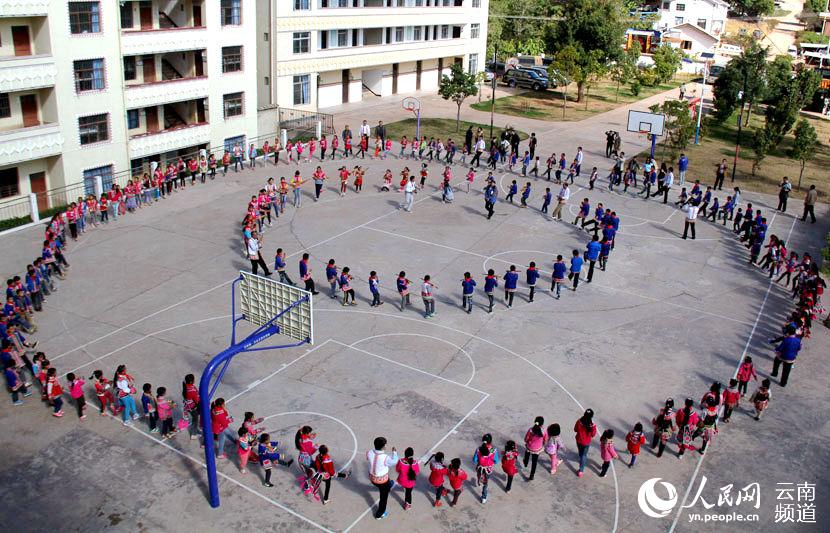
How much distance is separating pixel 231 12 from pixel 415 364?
2720 cm

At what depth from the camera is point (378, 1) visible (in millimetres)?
57219

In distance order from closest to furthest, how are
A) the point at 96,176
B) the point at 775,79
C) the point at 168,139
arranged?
the point at 96,176 < the point at 168,139 < the point at 775,79

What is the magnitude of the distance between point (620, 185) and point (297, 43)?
24.6 meters

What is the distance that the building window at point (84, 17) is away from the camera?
32.3 meters

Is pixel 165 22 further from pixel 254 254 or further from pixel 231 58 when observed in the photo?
pixel 254 254

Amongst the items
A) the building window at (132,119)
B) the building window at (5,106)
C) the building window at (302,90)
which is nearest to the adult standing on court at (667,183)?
the building window at (132,119)

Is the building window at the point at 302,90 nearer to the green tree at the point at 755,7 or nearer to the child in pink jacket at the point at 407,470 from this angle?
the child in pink jacket at the point at 407,470

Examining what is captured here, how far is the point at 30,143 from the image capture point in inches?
1256

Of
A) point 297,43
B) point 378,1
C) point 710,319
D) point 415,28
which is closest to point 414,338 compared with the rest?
point 710,319

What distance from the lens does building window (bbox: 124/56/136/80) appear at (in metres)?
36.9

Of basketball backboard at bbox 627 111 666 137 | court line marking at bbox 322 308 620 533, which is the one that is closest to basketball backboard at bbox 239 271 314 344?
court line marking at bbox 322 308 620 533

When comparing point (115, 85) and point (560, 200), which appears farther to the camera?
point (115, 85)

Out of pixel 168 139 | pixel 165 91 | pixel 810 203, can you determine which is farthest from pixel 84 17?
pixel 810 203

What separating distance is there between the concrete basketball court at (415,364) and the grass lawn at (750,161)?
867cm
